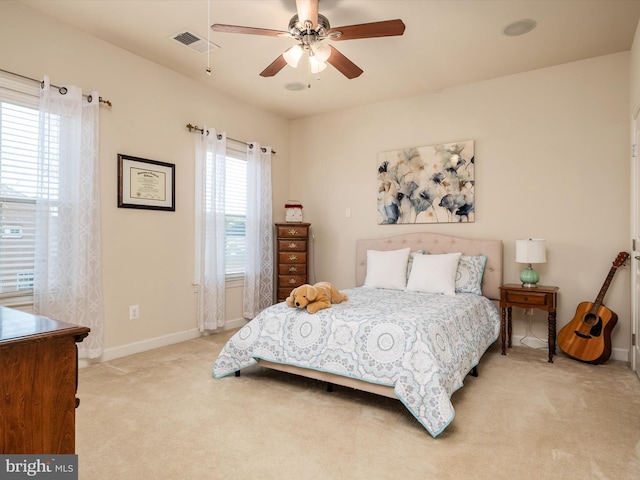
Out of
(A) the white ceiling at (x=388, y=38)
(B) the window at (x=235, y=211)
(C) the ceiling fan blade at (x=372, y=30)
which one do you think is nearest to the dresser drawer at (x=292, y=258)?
(B) the window at (x=235, y=211)

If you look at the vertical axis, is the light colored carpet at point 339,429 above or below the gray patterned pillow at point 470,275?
below

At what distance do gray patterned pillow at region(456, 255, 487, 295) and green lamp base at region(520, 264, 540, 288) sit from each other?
0.36 meters

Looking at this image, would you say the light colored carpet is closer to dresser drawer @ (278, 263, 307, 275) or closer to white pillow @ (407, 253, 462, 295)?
white pillow @ (407, 253, 462, 295)

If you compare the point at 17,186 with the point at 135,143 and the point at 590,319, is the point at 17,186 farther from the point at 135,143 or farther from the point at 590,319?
the point at 590,319

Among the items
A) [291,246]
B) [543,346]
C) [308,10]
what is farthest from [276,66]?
[543,346]

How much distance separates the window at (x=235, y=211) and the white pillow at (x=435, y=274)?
2037mm

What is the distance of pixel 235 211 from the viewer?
471 cm

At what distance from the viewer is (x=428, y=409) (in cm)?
214

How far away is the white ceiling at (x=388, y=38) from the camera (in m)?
2.87

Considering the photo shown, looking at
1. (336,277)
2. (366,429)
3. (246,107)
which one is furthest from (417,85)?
(366,429)

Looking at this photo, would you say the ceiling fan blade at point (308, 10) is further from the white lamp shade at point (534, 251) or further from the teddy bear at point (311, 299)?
the white lamp shade at point (534, 251)

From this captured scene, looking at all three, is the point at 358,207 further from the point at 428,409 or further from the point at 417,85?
the point at 428,409

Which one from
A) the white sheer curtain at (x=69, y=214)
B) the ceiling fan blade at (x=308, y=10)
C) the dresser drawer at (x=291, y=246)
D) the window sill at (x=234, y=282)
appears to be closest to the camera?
the ceiling fan blade at (x=308, y=10)

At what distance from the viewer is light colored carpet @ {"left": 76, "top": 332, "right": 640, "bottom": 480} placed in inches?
71.8
